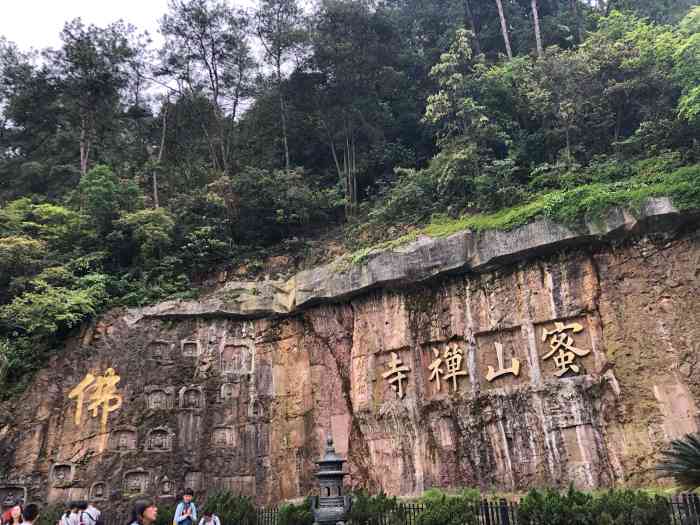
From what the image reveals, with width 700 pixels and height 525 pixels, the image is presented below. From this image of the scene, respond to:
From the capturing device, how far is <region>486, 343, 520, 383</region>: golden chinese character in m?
10.4

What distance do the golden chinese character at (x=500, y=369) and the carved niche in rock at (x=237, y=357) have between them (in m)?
5.51

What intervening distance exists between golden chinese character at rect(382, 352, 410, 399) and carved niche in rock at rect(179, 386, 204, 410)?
4.16m

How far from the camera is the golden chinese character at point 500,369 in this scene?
10.4 meters

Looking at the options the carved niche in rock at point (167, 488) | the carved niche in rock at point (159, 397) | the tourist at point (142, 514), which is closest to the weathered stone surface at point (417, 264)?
the carved niche in rock at point (159, 397)

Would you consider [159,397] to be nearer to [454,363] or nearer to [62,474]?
[62,474]

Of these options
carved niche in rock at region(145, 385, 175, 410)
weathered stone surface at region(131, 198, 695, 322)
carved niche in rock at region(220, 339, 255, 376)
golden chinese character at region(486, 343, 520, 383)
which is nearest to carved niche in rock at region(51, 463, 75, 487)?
carved niche in rock at region(145, 385, 175, 410)

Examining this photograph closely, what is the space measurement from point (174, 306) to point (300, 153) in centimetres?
708

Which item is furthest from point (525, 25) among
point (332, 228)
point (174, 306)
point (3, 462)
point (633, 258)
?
point (3, 462)

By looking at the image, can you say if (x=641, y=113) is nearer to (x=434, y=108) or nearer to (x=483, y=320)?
(x=434, y=108)

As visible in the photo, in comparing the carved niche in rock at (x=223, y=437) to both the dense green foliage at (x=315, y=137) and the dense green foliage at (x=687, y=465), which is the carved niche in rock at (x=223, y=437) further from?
the dense green foliage at (x=687, y=465)

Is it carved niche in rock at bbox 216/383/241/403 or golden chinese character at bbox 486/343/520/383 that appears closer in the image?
golden chinese character at bbox 486/343/520/383

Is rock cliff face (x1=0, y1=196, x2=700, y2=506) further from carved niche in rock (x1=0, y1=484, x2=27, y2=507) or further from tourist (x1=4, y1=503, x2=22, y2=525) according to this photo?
tourist (x1=4, y1=503, x2=22, y2=525)

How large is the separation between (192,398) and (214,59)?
11.0 m

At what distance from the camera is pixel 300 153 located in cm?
1822
